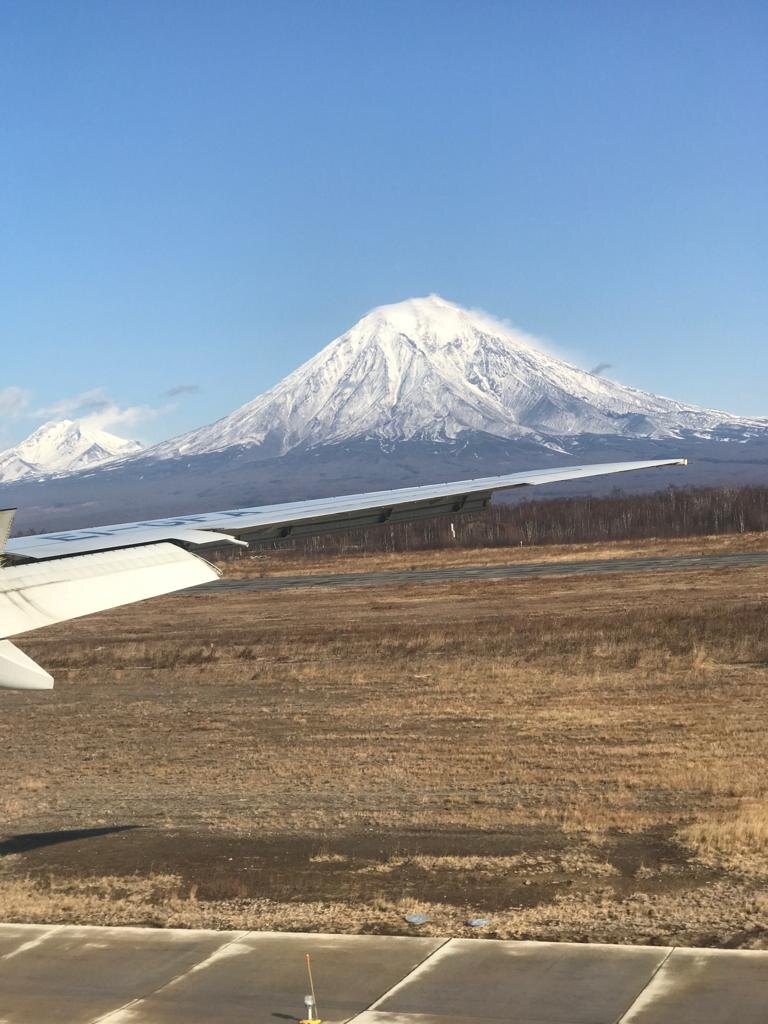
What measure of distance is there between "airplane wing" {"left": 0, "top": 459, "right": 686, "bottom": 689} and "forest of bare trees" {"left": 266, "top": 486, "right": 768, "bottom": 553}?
100154 millimetres

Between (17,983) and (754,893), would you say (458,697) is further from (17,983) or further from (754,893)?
(17,983)

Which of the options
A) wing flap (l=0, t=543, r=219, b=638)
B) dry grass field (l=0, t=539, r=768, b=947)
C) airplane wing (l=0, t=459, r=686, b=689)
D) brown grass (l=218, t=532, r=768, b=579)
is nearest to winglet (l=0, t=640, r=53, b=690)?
airplane wing (l=0, t=459, r=686, b=689)

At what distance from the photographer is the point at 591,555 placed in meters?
81.6

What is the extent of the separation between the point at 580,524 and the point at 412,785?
393ft

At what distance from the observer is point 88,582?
29.3 feet

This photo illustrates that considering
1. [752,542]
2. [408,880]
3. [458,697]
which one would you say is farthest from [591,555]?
[408,880]

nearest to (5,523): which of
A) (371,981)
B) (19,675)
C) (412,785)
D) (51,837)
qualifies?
(19,675)

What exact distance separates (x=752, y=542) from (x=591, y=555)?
35.4ft

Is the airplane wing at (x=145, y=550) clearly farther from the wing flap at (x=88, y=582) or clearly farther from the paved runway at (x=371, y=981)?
the paved runway at (x=371, y=981)

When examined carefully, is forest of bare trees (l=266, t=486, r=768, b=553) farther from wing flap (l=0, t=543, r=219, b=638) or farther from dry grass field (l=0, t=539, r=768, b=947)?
wing flap (l=0, t=543, r=219, b=638)

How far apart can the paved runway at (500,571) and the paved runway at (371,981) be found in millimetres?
53198

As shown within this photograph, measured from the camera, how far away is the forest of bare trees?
122188mm

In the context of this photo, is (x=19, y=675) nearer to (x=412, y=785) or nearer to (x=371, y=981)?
(x=371, y=981)

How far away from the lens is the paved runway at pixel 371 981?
31.9ft
